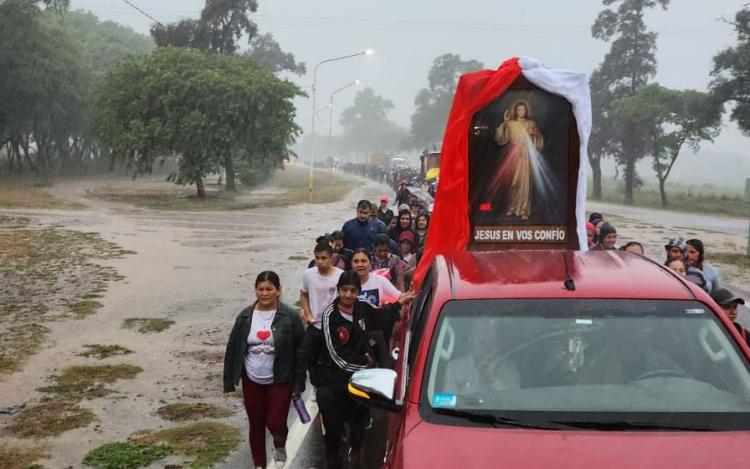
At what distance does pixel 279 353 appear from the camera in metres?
4.98

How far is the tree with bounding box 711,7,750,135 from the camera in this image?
103 feet

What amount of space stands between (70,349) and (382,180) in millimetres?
63317

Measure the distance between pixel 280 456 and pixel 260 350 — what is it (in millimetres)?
862

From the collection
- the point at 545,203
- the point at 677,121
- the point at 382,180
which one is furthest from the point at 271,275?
the point at 382,180

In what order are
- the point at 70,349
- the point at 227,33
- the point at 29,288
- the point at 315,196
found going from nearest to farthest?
the point at 70,349 → the point at 29,288 → the point at 315,196 → the point at 227,33

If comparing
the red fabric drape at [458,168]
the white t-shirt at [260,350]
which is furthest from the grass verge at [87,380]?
the red fabric drape at [458,168]

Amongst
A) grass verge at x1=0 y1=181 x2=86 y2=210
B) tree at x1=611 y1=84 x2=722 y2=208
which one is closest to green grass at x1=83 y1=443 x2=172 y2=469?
grass verge at x1=0 y1=181 x2=86 y2=210

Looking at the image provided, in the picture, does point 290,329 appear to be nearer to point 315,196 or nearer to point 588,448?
point 588,448

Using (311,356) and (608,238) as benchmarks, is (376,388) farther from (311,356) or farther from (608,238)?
(608,238)

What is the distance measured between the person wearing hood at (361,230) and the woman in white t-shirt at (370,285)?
10.5 feet

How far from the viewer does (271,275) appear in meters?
5.04

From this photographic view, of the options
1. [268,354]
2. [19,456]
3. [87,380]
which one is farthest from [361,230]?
[19,456]

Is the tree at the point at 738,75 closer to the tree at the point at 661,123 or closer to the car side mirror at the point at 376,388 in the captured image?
the tree at the point at 661,123

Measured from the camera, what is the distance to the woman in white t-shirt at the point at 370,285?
5.98 m
